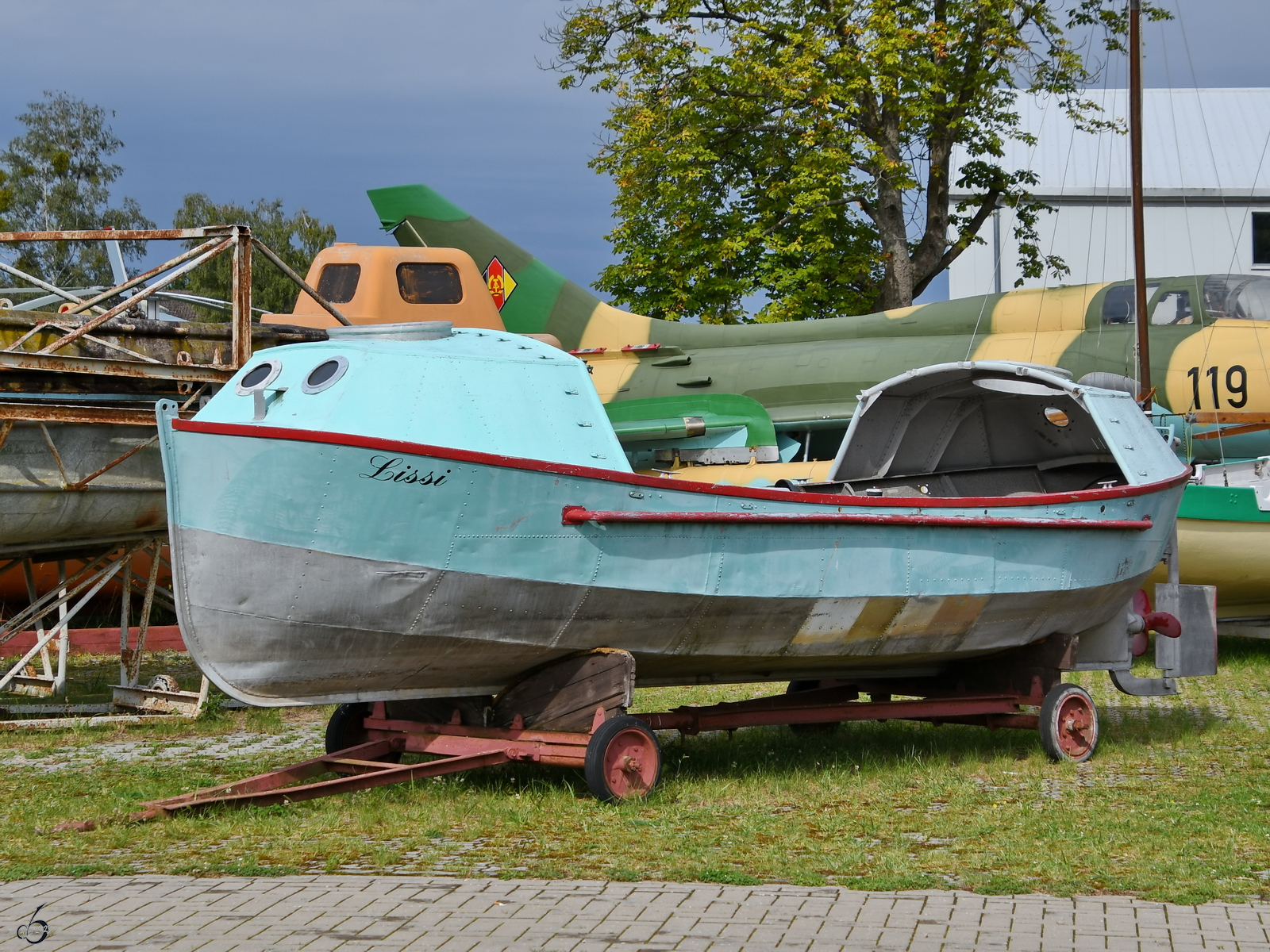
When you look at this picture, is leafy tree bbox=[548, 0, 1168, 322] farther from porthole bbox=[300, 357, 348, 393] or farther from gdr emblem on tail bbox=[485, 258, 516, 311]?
porthole bbox=[300, 357, 348, 393]

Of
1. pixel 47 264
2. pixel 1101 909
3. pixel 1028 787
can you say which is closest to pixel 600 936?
pixel 1101 909

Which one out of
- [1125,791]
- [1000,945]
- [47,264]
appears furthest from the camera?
[47,264]

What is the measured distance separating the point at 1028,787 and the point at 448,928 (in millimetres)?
4254

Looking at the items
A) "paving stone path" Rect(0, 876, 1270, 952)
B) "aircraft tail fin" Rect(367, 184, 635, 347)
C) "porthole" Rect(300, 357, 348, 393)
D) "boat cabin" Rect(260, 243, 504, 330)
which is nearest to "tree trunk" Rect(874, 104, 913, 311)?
"aircraft tail fin" Rect(367, 184, 635, 347)

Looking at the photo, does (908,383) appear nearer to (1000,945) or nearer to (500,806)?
(500,806)

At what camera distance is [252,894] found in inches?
208

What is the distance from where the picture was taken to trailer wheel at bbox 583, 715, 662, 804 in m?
7.04

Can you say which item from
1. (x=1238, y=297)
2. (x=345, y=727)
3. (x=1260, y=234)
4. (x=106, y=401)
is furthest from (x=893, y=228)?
(x=345, y=727)

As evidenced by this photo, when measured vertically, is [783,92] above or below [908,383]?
above

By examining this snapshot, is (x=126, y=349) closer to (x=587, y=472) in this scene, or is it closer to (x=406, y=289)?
(x=587, y=472)

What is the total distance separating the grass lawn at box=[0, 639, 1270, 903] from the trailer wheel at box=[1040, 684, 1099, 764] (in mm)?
146

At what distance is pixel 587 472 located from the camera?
702 centimetres

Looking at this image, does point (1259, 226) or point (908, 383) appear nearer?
point (908, 383)

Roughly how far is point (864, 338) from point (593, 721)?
13.5 meters
